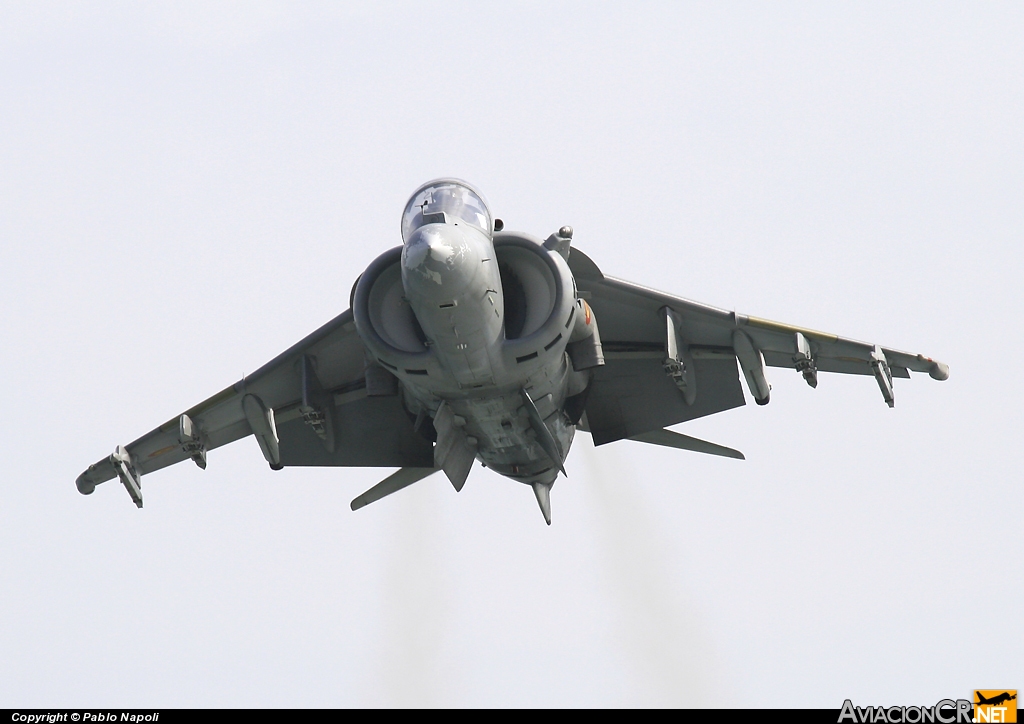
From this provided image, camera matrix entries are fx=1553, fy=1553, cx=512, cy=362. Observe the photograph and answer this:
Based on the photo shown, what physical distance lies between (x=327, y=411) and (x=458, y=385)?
3913 millimetres

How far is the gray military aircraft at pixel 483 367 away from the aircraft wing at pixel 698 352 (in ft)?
0.07

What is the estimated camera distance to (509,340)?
18.6 meters

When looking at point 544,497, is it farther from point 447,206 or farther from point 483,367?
point 447,206

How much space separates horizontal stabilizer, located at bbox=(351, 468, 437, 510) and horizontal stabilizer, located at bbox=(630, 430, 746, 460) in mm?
3182

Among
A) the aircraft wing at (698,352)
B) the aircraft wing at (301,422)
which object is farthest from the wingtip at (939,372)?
the aircraft wing at (301,422)

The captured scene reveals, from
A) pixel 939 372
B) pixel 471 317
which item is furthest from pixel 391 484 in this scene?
pixel 939 372

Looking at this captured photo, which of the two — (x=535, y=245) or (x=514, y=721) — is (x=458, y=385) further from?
(x=514, y=721)

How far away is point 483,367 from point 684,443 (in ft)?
16.8

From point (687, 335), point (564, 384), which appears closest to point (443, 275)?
point (564, 384)

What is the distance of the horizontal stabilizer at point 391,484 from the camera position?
74.7ft

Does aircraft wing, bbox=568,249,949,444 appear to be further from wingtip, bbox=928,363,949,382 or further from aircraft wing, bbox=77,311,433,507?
aircraft wing, bbox=77,311,433,507

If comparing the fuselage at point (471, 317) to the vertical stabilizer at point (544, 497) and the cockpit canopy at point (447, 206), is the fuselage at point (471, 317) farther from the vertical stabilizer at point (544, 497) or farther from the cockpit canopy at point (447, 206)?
the vertical stabilizer at point (544, 497)

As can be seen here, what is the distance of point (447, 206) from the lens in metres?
18.8

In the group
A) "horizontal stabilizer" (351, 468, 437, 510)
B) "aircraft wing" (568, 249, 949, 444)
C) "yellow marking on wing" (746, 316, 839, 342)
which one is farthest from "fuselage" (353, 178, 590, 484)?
"horizontal stabilizer" (351, 468, 437, 510)
